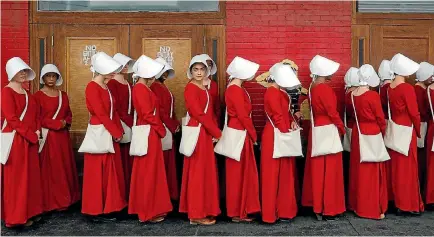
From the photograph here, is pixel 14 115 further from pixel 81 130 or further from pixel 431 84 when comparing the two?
pixel 431 84

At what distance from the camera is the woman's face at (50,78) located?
7.21 meters

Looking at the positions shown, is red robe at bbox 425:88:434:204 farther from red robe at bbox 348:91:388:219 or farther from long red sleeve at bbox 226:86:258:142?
long red sleeve at bbox 226:86:258:142

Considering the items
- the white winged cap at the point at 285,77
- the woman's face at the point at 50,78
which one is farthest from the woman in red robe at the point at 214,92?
the woman's face at the point at 50,78

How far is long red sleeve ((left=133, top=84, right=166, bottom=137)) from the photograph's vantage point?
647cm

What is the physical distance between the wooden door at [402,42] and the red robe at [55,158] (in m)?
4.65

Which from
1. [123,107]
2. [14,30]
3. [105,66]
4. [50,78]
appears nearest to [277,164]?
[123,107]

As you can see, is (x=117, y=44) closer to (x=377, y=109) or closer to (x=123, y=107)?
(x=123, y=107)

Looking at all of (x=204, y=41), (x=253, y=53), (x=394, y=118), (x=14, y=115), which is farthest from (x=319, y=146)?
(x=14, y=115)

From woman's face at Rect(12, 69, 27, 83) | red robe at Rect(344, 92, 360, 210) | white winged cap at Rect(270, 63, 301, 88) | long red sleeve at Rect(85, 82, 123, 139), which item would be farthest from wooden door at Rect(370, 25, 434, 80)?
woman's face at Rect(12, 69, 27, 83)

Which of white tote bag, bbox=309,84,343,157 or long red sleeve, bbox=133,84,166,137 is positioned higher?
long red sleeve, bbox=133,84,166,137

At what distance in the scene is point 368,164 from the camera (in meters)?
6.93

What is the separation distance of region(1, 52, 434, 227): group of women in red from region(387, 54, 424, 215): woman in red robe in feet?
0.04

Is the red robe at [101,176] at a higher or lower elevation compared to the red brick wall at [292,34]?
lower

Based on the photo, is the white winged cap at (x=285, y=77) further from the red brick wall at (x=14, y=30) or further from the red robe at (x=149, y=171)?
the red brick wall at (x=14, y=30)
